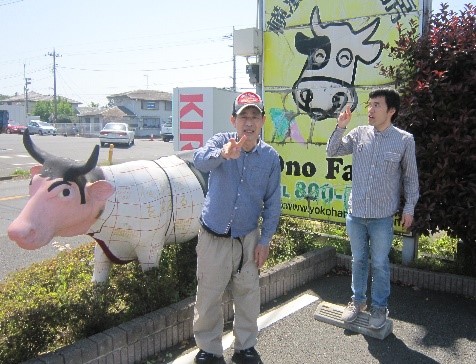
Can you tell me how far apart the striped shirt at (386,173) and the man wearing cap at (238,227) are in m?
0.83

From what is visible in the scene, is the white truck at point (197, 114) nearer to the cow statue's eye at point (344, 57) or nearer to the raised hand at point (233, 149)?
the cow statue's eye at point (344, 57)

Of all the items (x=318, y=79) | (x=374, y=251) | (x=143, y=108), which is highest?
(x=143, y=108)

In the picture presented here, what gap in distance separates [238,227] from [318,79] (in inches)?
125

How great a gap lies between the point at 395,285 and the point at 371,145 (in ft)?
6.35

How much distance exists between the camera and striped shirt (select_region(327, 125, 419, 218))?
350 centimetres

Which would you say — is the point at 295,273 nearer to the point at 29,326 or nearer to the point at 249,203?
the point at 249,203

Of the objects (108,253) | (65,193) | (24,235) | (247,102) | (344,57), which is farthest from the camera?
(344,57)

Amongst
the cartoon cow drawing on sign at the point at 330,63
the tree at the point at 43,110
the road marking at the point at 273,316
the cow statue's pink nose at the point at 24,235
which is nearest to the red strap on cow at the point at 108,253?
the cow statue's pink nose at the point at 24,235

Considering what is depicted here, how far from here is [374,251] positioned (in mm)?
3615

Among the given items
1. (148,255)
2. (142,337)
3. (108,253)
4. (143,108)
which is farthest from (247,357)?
(143,108)

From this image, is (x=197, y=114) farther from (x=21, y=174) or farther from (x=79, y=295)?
(x=21, y=174)

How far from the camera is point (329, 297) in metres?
4.53

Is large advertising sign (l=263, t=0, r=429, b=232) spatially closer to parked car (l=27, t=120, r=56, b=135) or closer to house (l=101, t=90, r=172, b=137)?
parked car (l=27, t=120, r=56, b=135)

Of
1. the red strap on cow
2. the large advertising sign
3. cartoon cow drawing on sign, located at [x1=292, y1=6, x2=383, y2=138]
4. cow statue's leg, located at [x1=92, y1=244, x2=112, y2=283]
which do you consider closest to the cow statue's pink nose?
the red strap on cow
